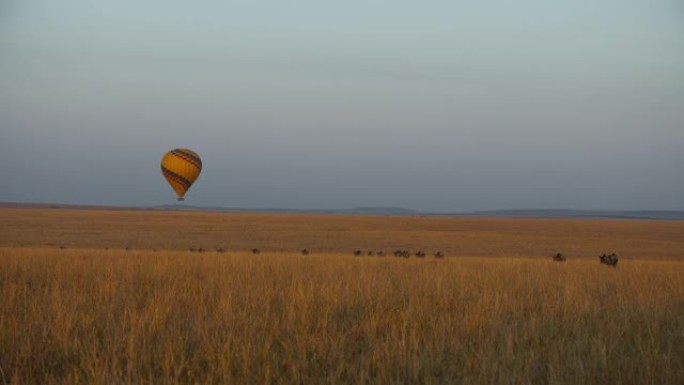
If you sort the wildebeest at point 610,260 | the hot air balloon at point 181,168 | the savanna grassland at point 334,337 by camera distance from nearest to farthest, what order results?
the savanna grassland at point 334,337 < the wildebeest at point 610,260 < the hot air balloon at point 181,168

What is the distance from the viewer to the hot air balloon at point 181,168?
2031 inches

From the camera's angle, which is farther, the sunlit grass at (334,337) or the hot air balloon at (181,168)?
the hot air balloon at (181,168)

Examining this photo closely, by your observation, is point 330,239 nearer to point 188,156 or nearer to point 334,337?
point 188,156

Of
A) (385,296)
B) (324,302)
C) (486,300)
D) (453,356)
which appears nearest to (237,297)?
(324,302)

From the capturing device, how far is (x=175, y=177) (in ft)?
172

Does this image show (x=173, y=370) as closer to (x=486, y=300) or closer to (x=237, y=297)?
(x=237, y=297)

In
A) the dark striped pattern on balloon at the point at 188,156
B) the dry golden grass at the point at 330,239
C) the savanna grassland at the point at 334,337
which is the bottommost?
the dry golden grass at the point at 330,239

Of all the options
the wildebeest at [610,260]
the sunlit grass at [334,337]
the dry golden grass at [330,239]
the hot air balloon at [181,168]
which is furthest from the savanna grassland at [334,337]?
the hot air balloon at [181,168]

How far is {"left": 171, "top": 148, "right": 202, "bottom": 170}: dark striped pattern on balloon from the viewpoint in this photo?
5175cm

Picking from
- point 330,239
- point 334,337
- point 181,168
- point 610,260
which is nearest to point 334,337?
point 334,337

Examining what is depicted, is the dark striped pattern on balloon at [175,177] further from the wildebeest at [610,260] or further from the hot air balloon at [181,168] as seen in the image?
the wildebeest at [610,260]

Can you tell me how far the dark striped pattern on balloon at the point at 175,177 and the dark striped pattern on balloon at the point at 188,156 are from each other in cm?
155

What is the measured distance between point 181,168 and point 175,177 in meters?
1.30

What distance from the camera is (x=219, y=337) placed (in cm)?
571
